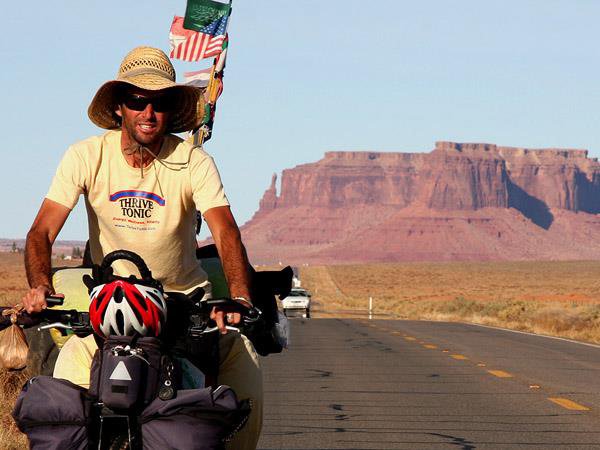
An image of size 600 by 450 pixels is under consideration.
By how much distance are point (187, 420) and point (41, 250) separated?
1165 millimetres

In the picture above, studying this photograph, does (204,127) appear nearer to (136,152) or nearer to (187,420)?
(136,152)

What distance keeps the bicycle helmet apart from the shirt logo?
90 cm

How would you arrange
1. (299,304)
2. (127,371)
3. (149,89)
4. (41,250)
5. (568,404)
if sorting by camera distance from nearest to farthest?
1. (127,371)
2. (41,250)
3. (149,89)
4. (568,404)
5. (299,304)

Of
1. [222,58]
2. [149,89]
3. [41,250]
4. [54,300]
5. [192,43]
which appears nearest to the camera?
[54,300]

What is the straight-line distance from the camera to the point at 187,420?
A: 3.98m

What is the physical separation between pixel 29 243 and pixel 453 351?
54.2 feet

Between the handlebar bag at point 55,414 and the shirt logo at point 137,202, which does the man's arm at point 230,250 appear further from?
the handlebar bag at point 55,414

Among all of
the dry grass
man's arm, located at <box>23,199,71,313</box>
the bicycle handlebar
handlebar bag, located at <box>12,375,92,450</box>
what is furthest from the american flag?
handlebar bag, located at <box>12,375,92,450</box>

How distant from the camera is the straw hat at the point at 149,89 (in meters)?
5.10

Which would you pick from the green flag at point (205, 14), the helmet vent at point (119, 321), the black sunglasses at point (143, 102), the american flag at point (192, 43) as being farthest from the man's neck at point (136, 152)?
the green flag at point (205, 14)

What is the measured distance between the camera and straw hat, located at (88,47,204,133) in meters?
5.10

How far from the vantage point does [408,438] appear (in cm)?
985

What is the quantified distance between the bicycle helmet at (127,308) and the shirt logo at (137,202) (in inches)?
35.3

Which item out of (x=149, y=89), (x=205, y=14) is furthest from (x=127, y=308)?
(x=205, y=14)
